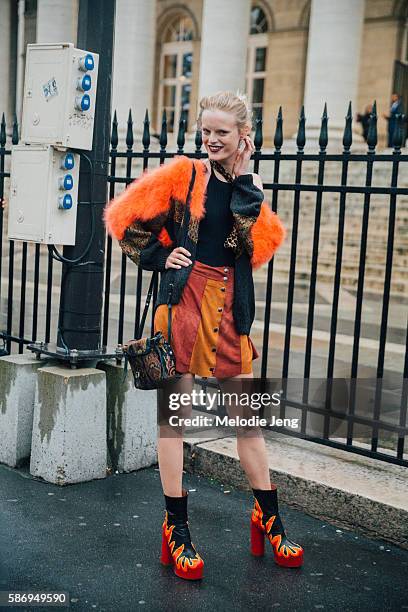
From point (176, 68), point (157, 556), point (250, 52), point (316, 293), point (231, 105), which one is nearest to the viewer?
point (231, 105)

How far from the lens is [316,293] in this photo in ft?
44.6

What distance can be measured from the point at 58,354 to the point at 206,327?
5.07 feet

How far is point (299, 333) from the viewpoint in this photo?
31.9 feet

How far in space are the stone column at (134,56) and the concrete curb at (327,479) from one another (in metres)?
19.1

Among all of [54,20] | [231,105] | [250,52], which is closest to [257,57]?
[250,52]

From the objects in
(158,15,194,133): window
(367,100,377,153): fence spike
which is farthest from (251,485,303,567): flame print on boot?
(158,15,194,133): window

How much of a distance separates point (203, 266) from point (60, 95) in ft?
5.26

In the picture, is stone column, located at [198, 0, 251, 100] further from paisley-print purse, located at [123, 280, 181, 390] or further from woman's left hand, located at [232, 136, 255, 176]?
paisley-print purse, located at [123, 280, 181, 390]

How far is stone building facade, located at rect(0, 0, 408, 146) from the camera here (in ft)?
64.1

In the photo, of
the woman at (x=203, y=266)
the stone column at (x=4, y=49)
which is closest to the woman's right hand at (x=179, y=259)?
the woman at (x=203, y=266)

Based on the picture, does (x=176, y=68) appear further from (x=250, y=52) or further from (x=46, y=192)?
(x=46, y=192)

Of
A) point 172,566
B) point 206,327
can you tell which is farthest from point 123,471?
point 206,327

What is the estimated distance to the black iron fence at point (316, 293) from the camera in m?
4.51

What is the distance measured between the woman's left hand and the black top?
0.07 m
